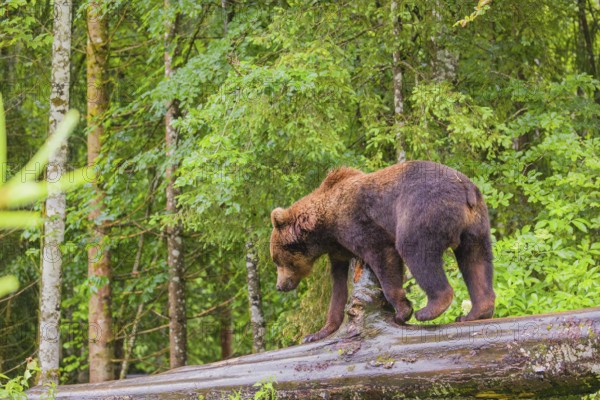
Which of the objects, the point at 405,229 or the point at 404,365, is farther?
the point at 405,229

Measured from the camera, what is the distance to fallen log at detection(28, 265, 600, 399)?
4.28 meters

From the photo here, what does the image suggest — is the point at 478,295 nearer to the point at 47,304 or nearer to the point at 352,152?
the point at 352,152

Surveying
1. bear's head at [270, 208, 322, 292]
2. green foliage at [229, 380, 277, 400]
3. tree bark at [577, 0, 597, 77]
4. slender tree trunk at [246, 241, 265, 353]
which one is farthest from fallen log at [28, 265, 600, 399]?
tree bark at [577, 0, 597, 77]

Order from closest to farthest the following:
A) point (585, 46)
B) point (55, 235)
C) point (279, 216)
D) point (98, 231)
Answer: point (279, 216) < point (55, 235) < point (98, 231) < point (585, 46)

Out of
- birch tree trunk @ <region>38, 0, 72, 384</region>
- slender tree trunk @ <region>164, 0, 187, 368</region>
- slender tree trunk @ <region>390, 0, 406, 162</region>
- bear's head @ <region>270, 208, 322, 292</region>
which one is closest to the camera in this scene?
bear's head @ <region>270, 208, 322, 292</region>

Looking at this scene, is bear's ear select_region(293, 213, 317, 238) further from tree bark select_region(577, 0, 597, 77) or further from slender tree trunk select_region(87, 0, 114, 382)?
tree bark select_region(577, 0, 597, 77)

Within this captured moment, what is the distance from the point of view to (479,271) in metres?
5.22

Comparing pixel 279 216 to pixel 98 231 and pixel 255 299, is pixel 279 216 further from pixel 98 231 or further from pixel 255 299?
pixel 98 231

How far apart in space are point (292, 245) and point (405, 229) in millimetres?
1430

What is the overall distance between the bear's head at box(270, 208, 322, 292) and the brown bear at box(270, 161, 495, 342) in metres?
0.02

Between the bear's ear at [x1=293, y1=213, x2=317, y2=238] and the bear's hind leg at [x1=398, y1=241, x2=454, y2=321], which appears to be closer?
the bear's hind leg at [x1=398, y1=241, x2=454, y2=321]

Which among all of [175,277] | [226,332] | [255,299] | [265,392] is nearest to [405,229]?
[265,392]

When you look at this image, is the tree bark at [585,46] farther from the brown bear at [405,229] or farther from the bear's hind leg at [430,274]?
the bear's hind leg at [430,274]

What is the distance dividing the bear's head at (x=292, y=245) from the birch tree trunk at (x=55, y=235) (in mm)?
3797
